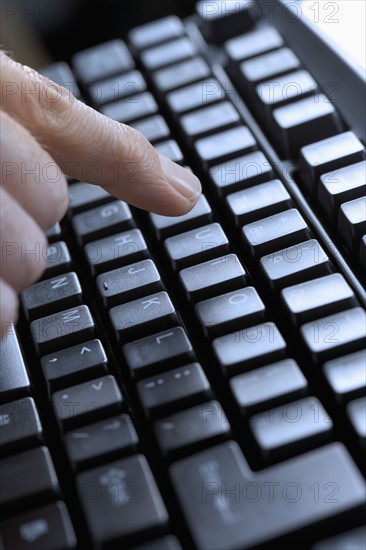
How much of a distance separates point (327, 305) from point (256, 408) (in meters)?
0.09

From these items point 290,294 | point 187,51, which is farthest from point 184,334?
point 187,51

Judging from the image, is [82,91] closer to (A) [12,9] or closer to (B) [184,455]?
(A) [12,9]

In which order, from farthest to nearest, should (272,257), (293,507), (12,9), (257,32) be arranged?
(12,9) → (257,32) → (272,257) → (293,507)

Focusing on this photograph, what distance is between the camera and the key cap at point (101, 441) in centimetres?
51

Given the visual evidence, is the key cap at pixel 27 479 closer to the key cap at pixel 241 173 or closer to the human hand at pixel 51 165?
the human hand at pixel 51 165

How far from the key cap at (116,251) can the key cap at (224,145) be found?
9cm

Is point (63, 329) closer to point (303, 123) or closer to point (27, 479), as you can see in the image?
point (27, 479)

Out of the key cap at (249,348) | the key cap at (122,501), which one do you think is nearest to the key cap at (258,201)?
the key cap at (249,348)

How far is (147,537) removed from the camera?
469 mm

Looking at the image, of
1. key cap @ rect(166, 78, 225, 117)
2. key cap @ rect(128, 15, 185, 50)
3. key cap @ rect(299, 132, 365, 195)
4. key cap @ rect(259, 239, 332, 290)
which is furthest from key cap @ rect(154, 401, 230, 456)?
key cap @ rect(128, 15, 185, 50)

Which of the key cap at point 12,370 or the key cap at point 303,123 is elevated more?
the key cap at point 303,123

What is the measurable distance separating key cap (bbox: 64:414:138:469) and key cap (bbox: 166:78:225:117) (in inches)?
12.6

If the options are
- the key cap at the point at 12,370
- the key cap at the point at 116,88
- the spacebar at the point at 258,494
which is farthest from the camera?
the key cap at the point at 116,88

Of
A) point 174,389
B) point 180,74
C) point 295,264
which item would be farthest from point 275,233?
point 180,74
